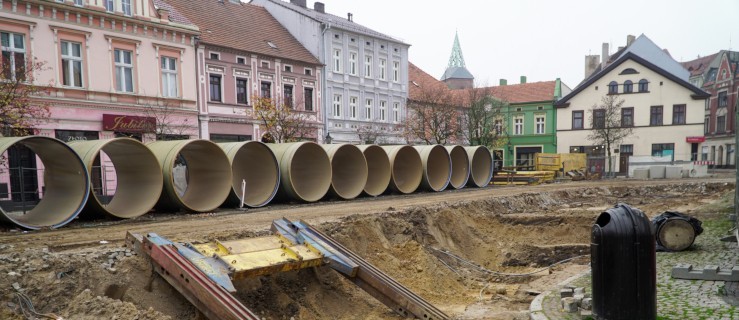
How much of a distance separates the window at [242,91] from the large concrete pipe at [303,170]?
10875mm

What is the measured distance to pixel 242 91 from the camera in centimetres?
2730

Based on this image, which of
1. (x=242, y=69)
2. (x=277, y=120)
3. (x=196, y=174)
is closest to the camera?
(x=196, y=174)

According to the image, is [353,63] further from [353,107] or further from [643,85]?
[643,85]

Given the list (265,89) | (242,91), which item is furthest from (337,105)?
(242,91)

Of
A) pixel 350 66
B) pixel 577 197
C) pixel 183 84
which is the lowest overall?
pixel 577 197

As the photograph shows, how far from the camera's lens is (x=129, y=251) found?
23.4 ft

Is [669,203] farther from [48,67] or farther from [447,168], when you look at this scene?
[48,67]

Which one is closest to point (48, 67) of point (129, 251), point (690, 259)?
point (129, 251)

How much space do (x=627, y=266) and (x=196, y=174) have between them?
1323 centimetres

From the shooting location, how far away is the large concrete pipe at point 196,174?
13109 mm

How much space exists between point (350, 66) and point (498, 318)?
28234 mm

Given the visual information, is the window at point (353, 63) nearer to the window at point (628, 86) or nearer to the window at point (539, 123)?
the window at point (539, 123)

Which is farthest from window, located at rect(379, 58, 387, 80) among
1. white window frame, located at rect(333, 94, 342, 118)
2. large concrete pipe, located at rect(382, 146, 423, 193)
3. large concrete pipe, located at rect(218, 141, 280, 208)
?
large concrete pipe, located at rect(218, 141, 280, 208)

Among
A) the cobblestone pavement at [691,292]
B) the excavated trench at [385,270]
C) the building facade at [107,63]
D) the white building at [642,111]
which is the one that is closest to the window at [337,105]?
the building facade at [107,63]
